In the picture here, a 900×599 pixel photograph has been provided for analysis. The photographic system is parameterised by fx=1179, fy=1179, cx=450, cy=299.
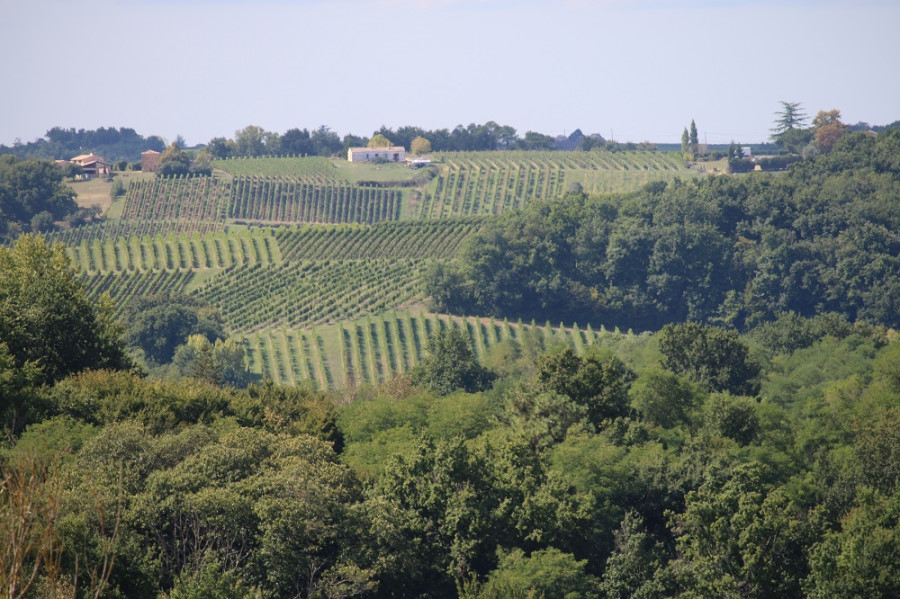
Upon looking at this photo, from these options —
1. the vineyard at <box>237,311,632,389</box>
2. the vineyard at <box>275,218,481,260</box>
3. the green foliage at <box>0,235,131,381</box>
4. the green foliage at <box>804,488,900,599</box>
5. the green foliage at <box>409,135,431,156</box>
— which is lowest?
the vineyard at <box>237,311,632,389</box>

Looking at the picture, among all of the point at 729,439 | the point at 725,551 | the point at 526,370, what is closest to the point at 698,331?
the point at 526,370

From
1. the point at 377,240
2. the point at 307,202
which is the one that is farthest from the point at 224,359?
the point at 307,202

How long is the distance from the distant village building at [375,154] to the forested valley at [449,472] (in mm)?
82618

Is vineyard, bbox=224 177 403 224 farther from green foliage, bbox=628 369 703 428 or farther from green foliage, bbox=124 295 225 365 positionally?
green foliage, bbox=628 369 703 428

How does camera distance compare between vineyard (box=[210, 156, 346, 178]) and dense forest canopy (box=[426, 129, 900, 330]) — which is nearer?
dense forest canopy (box=[426, 129, 900, 330])

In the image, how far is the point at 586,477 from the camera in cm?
4103

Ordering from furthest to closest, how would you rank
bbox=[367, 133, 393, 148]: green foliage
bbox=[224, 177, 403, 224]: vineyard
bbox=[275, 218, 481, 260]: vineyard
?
bbox=[367, 133, 393, 148]: green foliage < bbox=[224, 177, 403, 224]: vineyard < bbox=[275, 218, 481, 260]: vineyard

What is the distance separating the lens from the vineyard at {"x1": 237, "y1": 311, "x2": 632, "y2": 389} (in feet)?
260

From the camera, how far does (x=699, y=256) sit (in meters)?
111

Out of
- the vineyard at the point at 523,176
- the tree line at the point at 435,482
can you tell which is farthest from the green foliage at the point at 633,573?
the vineyard at the point at 523,176

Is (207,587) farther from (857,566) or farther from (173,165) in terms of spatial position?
(173,165)

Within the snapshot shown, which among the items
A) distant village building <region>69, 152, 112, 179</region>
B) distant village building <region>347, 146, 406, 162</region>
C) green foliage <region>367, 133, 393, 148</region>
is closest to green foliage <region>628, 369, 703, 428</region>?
distant village building <region>347, 146, 406, 162</region>

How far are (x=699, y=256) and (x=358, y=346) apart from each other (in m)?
41.2

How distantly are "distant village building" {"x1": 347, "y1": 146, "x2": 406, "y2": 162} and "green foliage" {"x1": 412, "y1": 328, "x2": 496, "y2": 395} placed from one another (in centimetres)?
8844
